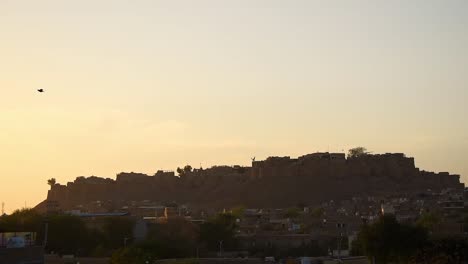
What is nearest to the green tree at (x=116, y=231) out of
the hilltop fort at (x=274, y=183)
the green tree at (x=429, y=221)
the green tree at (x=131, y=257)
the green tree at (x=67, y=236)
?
the green tree at (x=67, y=236)

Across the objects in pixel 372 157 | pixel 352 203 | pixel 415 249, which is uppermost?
pixel 372 157

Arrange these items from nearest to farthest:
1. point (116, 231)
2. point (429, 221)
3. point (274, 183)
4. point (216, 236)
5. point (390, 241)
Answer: point (390, 241) → point (116, 231) → point (429, 221) → point (216, 236) → point (274, 183)

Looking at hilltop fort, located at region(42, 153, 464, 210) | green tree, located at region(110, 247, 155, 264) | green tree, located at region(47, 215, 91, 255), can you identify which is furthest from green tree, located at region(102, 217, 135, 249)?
hilltop fort, located at region(42, 153, 464, 210)

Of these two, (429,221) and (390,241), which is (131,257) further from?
(429,221)

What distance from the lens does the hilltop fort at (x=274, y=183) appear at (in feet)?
337

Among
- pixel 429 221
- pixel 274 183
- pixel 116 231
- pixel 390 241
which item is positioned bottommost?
pixel 390 241

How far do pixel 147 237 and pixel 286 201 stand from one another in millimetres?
48356

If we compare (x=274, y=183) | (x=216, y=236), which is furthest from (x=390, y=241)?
(x=274, y=183)

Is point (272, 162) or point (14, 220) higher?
point (272, 162)

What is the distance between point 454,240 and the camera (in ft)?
111

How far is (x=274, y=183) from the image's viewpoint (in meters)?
105

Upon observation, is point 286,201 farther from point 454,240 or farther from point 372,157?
point 454,240

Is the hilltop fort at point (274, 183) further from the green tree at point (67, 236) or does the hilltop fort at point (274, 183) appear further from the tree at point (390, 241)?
the tree at point (390, 241)

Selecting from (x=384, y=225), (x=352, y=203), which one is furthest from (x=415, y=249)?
(x=352, y=203)
